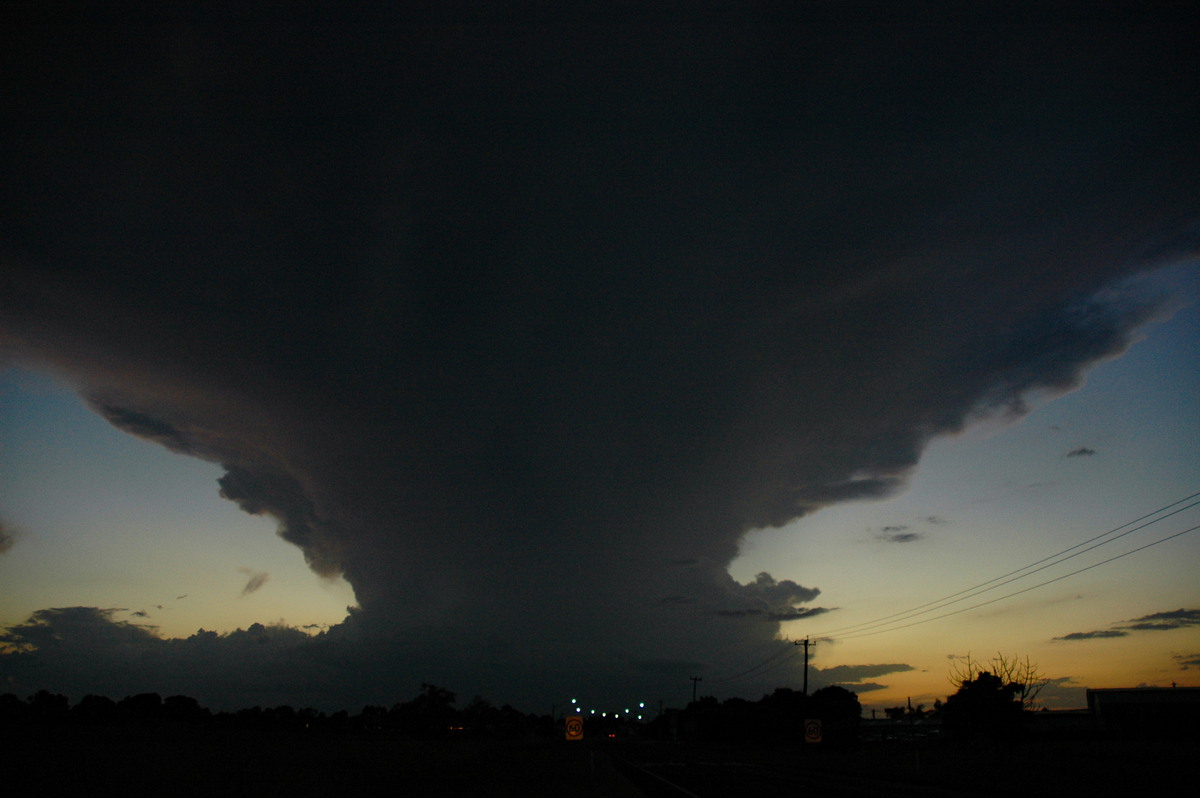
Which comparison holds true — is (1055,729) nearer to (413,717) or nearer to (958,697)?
(958,697)

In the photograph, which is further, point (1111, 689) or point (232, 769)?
point (1111, 689)

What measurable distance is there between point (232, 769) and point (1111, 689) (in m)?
120

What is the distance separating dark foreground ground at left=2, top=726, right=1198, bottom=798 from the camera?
55.4 ft

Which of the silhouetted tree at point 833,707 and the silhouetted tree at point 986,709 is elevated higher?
the silhouetted tree at point 986,709

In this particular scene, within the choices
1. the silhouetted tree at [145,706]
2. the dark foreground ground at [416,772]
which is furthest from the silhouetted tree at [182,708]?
the dark foreground ground at [416,772]

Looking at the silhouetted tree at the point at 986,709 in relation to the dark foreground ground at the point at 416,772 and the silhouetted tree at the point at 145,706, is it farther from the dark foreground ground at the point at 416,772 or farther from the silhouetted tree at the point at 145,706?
the silhouetted tree at the point at 145,706

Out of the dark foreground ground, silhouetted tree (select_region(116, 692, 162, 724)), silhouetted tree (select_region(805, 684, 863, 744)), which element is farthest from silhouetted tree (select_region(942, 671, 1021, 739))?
silhouetted tree (select_region(116, 692, 162, 724))

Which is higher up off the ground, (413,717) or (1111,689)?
(1111,689)

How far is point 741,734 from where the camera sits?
5699 inches

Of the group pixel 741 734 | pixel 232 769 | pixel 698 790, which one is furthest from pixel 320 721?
pixel 232 769

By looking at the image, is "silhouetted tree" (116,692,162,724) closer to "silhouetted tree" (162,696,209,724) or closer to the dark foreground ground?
"silhouetted tree" (162,696,209,724)

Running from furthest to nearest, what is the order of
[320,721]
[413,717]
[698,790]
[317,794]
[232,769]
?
[413,717] < [320,721] < [698,790] < [317,794] < [232,769]

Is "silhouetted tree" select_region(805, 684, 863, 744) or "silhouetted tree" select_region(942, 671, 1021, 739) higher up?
"silhouetted tree" select_region(942, 671, 1021, 739)

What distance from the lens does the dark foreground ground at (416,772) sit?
1688 centimetres
